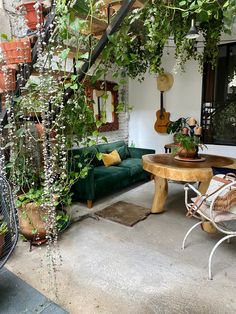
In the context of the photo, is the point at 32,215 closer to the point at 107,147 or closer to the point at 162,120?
the point at 107,147

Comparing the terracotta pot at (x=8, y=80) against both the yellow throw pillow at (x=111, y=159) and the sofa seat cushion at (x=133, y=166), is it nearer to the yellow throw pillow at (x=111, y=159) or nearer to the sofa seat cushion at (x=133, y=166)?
the yellow throw pillow at (x=111, y=159)

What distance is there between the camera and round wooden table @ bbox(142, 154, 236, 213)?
8.00 ft

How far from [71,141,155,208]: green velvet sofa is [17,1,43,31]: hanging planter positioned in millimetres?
1255

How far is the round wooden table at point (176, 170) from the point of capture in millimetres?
2439

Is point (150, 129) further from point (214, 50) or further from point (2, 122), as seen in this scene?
point (2, 122)

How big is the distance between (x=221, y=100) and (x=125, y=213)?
2.82 m

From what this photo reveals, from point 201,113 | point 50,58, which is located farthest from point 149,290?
point 201,113

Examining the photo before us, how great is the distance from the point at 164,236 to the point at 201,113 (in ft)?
9.40

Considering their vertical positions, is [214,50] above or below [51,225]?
above

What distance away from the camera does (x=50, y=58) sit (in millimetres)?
1685

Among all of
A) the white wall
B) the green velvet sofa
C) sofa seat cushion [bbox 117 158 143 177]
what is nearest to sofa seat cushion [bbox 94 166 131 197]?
the green velvet sofa

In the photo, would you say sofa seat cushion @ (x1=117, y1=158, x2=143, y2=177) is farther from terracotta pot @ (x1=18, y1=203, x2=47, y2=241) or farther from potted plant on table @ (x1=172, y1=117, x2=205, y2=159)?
terracotta pot @ (x1=18, y1=203, x2=47, y2=241)

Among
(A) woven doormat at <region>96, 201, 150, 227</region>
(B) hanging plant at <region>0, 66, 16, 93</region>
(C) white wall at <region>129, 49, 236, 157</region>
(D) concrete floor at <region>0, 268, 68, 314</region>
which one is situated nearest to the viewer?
(D) concrete floor at <region>0, 268, 68, 314</region>

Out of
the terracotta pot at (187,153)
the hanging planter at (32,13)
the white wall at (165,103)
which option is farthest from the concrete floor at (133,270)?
the white wall at (165,103)
